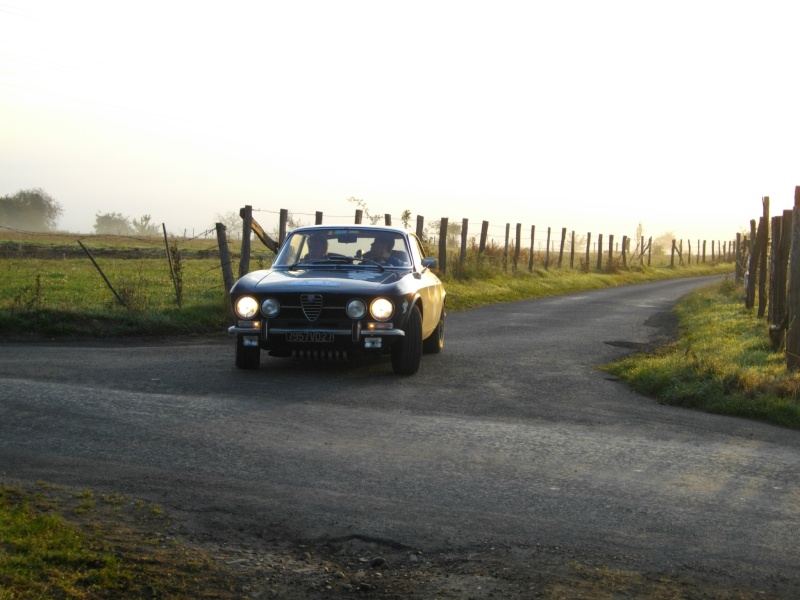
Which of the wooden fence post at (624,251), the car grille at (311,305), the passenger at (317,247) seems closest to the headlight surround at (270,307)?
the car grille at (311,305)

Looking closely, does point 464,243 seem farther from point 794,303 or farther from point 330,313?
point 330,313

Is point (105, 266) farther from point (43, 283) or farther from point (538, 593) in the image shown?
point (538, 593)

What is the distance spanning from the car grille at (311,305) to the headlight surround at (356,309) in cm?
30

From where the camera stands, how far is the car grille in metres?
9.70

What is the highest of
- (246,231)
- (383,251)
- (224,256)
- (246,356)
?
(246,231)

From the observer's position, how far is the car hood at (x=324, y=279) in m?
9.77

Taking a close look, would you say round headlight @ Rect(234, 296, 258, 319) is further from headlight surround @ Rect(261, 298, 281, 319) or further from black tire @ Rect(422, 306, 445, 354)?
black tire @ Rect(422, 306, 445, 354)

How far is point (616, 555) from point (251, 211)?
12629mm

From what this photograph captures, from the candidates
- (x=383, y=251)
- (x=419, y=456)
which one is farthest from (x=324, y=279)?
(x=419, y=456)

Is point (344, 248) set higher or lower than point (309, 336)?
higher

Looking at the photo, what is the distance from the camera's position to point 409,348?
10.1 metres

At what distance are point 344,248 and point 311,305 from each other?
64.8 inches

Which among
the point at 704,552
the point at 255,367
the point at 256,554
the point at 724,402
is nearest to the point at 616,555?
the point at 704,552

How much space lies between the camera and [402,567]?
14.0 ft
